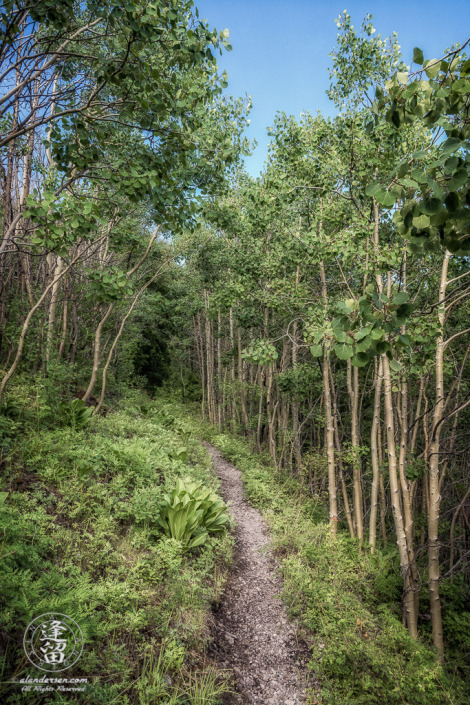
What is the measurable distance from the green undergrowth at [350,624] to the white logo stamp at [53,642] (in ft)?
7.52

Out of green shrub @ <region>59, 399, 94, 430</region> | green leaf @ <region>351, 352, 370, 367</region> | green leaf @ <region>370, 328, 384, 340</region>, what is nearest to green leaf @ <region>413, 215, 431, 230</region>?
green leaf @ <region>370, 328, 384, 340</region>

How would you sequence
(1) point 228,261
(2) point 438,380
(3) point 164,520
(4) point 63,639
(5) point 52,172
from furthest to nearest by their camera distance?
(1) point 228,261
(5) point 52,172
(2) point 438,380
(3) point 164,520
(4) point 63,639

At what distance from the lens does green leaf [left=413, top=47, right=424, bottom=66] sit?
1.37 metres

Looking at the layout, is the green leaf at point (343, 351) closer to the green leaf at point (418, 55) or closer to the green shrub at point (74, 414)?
the green leaf at point (418, 55)

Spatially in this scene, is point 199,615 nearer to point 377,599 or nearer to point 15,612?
point 15,612

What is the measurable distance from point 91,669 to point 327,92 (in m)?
7.59

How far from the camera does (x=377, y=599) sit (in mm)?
5070

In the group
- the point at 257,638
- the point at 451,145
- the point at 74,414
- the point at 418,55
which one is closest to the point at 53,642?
the point at 257,638

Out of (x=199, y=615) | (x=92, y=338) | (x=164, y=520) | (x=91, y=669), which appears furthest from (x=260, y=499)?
(x=92, y=338)

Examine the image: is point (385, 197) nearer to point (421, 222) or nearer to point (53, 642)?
point (421, 222)

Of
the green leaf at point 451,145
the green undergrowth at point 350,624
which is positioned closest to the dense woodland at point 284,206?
the green leaf at point 451,145

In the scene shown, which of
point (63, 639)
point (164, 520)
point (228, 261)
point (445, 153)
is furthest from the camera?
point (228, 261)

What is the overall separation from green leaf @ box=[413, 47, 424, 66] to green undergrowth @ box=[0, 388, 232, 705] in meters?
3.59

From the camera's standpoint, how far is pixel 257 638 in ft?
11.4
